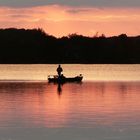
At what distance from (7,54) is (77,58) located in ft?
57.9

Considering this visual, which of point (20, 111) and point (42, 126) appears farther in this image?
point (20, 111)

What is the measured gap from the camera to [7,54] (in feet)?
496

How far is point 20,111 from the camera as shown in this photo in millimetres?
29828

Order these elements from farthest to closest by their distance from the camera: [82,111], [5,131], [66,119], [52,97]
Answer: [52,97]
[82,111]
[66,119]
[5,131]

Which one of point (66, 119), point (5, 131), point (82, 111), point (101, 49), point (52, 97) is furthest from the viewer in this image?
point (101, 49)

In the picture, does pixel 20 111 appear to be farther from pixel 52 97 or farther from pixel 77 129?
pixel 52 97

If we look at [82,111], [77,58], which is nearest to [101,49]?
[77,58]

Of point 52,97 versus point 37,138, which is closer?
point 37,138

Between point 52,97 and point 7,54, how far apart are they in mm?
112952

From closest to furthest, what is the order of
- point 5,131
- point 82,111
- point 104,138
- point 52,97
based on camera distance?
point 104,138, point 5,131, point 82,111, point 52,97

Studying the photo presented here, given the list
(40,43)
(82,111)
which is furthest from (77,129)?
(40,43)

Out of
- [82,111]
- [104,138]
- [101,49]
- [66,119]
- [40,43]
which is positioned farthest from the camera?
[40,43]

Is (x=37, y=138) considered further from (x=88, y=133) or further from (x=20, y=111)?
(x=20, y=111)

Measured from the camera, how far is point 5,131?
76.3 feet
